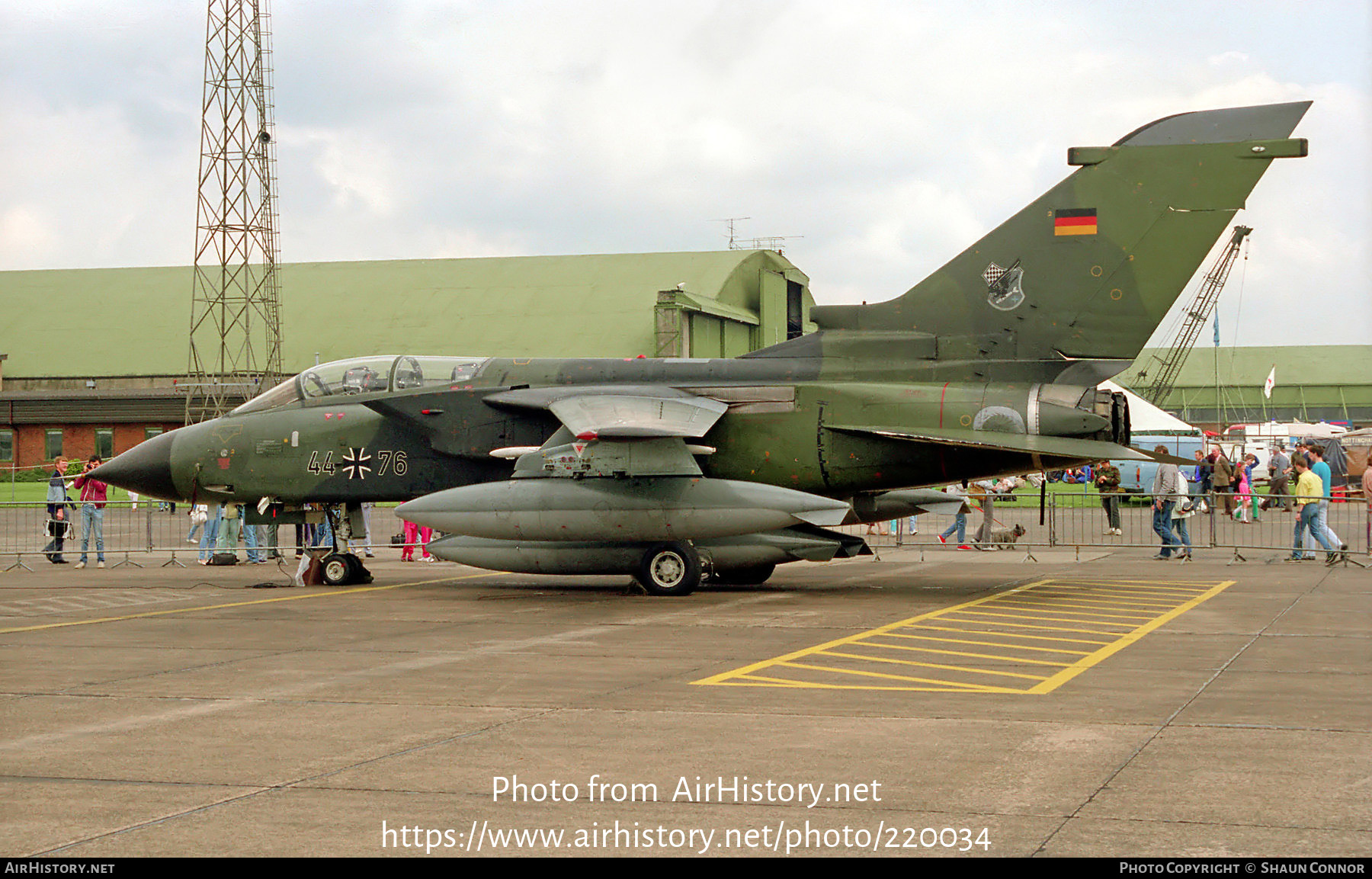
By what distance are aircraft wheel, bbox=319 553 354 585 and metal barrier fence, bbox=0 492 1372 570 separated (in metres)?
3.89

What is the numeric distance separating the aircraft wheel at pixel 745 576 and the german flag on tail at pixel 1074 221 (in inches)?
221

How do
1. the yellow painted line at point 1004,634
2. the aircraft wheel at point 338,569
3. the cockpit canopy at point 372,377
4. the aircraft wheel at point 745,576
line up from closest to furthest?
the yellow painted line at point 1004,634, the aircraft wheel at point 745,576, the cockpit canopy at point 372,377, the aircraft wheel at point 338,569

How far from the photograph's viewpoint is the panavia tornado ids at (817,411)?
1466cm

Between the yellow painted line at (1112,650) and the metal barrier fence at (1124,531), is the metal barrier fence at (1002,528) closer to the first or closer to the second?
the metal barrier fence at (1124,531)

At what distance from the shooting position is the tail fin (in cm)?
Result: 1459

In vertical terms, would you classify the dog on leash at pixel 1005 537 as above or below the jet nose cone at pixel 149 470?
below

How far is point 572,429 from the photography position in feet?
A: 47.5

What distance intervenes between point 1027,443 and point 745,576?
14.5ft

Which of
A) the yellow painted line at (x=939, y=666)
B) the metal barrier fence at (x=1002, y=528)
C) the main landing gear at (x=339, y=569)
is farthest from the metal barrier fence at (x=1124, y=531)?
the yellow painted line at (x=939, y=666)

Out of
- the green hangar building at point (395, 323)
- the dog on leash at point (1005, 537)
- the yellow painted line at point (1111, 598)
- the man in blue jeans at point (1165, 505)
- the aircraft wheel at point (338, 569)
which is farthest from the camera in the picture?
the green hangar building at point (395, 323)

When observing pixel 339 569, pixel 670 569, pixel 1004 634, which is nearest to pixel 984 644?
pixel 1004 634

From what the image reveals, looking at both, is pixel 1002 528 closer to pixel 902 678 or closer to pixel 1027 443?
pixel 1027 443
